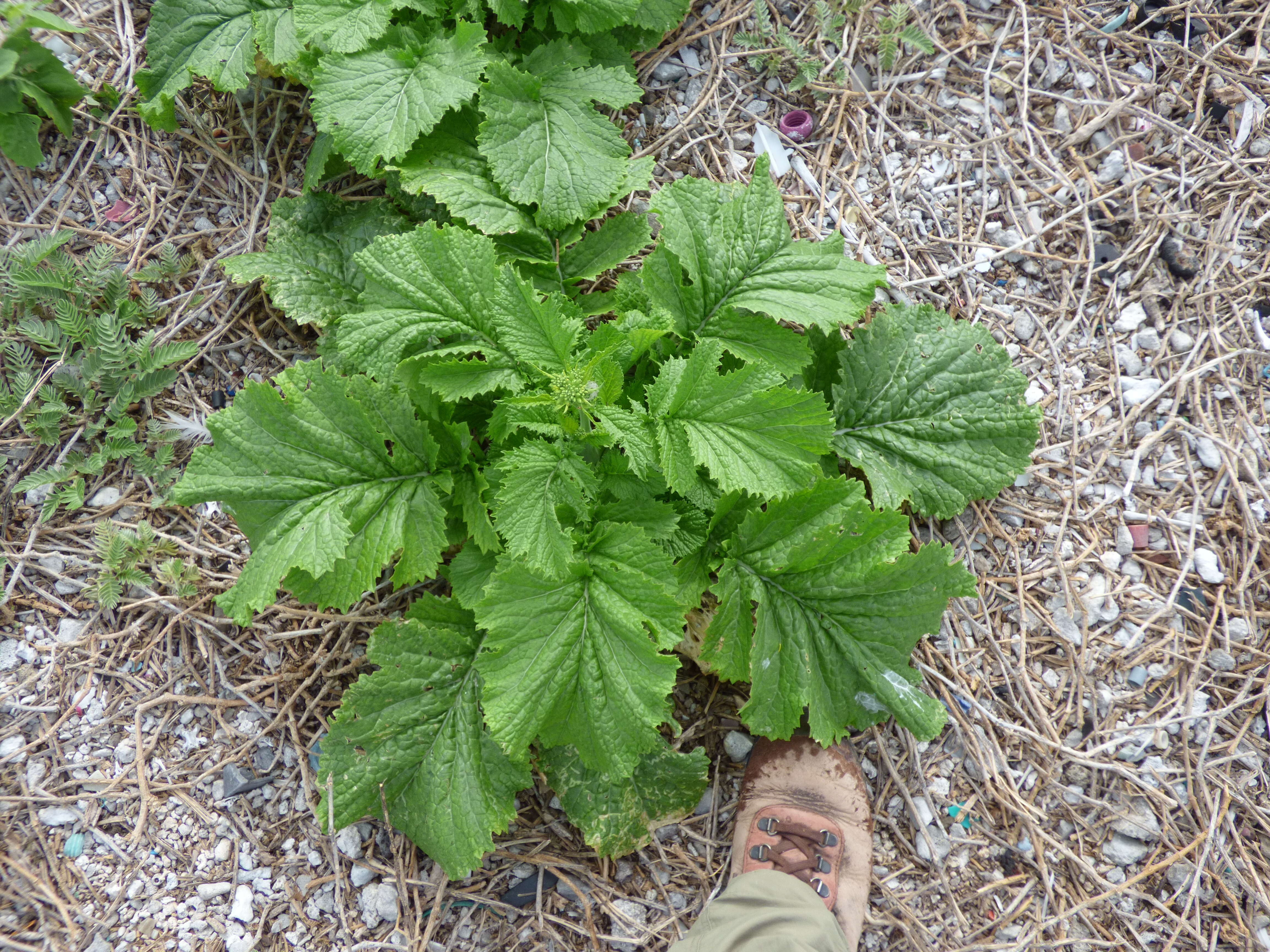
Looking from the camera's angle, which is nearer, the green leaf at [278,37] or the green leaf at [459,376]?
the green leaf at [459,376]

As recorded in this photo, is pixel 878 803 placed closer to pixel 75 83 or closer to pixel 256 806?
pixel 256 806

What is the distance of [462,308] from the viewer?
6.70 ft

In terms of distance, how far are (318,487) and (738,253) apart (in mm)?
1315

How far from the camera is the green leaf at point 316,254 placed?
7.91ft

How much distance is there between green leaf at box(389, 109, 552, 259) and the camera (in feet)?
7.42

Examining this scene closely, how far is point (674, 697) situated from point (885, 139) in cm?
208

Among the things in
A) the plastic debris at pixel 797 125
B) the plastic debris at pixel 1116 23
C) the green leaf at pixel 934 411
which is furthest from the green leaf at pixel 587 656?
the plastic debris at pixel 1116 23

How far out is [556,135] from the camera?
7.67ft

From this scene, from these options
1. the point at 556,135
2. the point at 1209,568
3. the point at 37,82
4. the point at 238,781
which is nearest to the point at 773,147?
the point at 556,135

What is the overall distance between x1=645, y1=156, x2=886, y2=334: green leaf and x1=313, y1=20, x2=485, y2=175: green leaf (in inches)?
26.6

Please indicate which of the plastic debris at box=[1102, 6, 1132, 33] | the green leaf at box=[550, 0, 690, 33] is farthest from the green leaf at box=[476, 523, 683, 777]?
the plastic debris at box=[1102, 6, 1132, 33]

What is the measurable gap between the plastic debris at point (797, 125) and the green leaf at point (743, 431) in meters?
1.27

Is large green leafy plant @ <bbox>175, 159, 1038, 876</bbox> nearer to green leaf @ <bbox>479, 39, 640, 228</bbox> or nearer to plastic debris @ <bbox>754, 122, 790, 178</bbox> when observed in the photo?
green leaf @ <bbox>479, 39, 640, 228</bbox>

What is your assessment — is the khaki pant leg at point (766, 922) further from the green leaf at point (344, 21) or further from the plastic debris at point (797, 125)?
the green leaf at point (344, 21)
